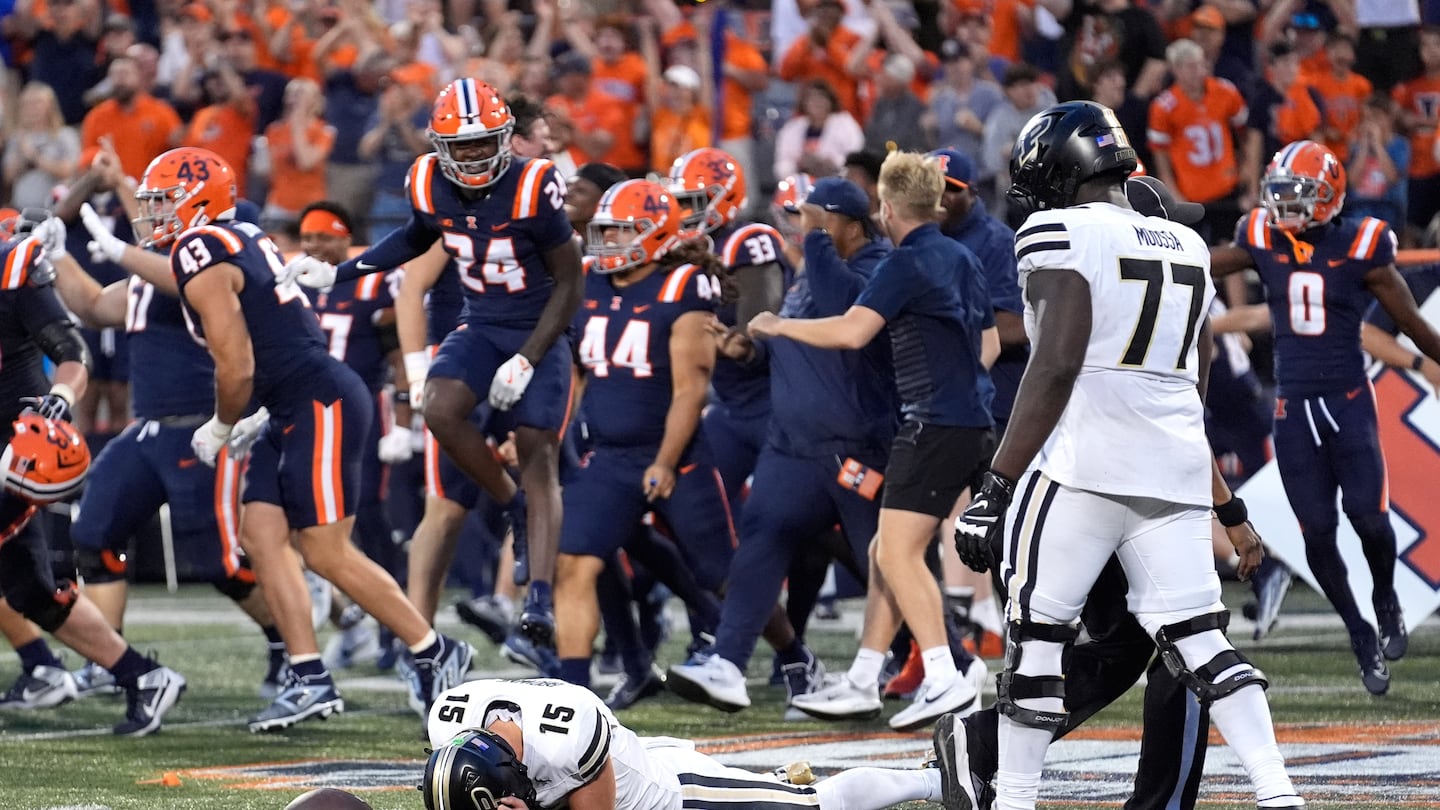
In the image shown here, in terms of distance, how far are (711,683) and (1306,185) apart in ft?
10.4

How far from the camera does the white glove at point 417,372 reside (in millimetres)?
7863

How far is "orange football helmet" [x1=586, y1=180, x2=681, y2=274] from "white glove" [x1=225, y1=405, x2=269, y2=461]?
54.7 inches

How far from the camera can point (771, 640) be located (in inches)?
318

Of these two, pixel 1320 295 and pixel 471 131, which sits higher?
pixel 471 131

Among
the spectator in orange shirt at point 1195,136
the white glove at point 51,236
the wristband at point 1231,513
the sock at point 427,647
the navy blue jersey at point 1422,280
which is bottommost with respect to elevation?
the sock at point 427,647

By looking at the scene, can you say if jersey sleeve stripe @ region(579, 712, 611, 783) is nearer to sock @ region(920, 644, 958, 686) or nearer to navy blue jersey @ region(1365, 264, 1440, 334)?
sock @ region(920, 644, 958, 686)

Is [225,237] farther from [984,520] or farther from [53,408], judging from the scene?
[984,520]

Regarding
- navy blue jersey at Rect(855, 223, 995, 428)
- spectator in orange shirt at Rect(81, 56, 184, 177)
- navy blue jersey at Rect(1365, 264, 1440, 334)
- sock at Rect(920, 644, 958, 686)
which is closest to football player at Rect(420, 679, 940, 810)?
sock at Rect(920, 644, 958, 686)

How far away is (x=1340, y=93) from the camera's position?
13.1 m

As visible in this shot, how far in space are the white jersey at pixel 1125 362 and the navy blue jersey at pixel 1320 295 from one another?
394 centimetres

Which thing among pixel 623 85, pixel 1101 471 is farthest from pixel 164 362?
pixel 623 85

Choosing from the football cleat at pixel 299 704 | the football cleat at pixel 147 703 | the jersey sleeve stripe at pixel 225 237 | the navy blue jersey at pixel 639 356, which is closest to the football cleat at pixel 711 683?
the navy blue jersey at pixel 639 356

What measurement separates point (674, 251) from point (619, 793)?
3807 millimetres

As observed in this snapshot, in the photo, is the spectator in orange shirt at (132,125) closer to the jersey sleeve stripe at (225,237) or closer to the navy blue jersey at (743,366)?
the navy blue jersey at (743,366)
